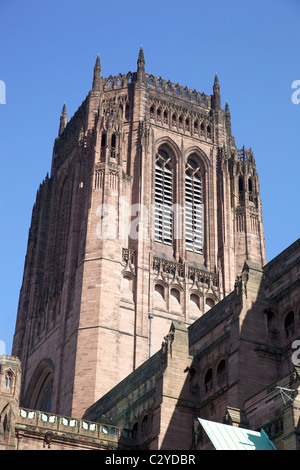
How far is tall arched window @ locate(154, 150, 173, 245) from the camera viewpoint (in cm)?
7456

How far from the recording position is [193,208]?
77750mm

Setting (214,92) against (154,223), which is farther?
(214,92)

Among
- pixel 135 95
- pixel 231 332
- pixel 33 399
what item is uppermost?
pixel 135 95

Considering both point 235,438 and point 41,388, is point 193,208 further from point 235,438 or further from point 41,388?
point 235,438

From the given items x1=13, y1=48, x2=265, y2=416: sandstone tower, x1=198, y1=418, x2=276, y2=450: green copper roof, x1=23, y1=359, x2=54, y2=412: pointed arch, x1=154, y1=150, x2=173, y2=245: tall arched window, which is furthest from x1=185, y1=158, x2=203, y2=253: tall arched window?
x1=198, y1=418, x2=276, y2=450: green copper roof

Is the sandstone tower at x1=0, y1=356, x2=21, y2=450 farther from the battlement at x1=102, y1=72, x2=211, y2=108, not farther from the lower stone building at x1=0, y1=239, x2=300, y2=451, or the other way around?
the battlement at x1=102, y1=72, x2=211, y2=108

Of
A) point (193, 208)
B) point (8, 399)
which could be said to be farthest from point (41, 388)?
point (8, 399)

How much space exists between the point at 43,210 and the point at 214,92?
61.1 ft

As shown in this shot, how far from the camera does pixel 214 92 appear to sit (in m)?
86.4

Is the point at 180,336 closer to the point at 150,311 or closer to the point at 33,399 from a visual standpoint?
the point at 150,311

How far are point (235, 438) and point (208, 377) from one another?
35.4ft

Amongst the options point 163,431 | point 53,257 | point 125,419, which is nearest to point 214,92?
point 53,257

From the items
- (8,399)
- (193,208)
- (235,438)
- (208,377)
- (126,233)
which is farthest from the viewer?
(193,208)

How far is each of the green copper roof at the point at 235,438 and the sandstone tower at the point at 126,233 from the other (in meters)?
24.7
